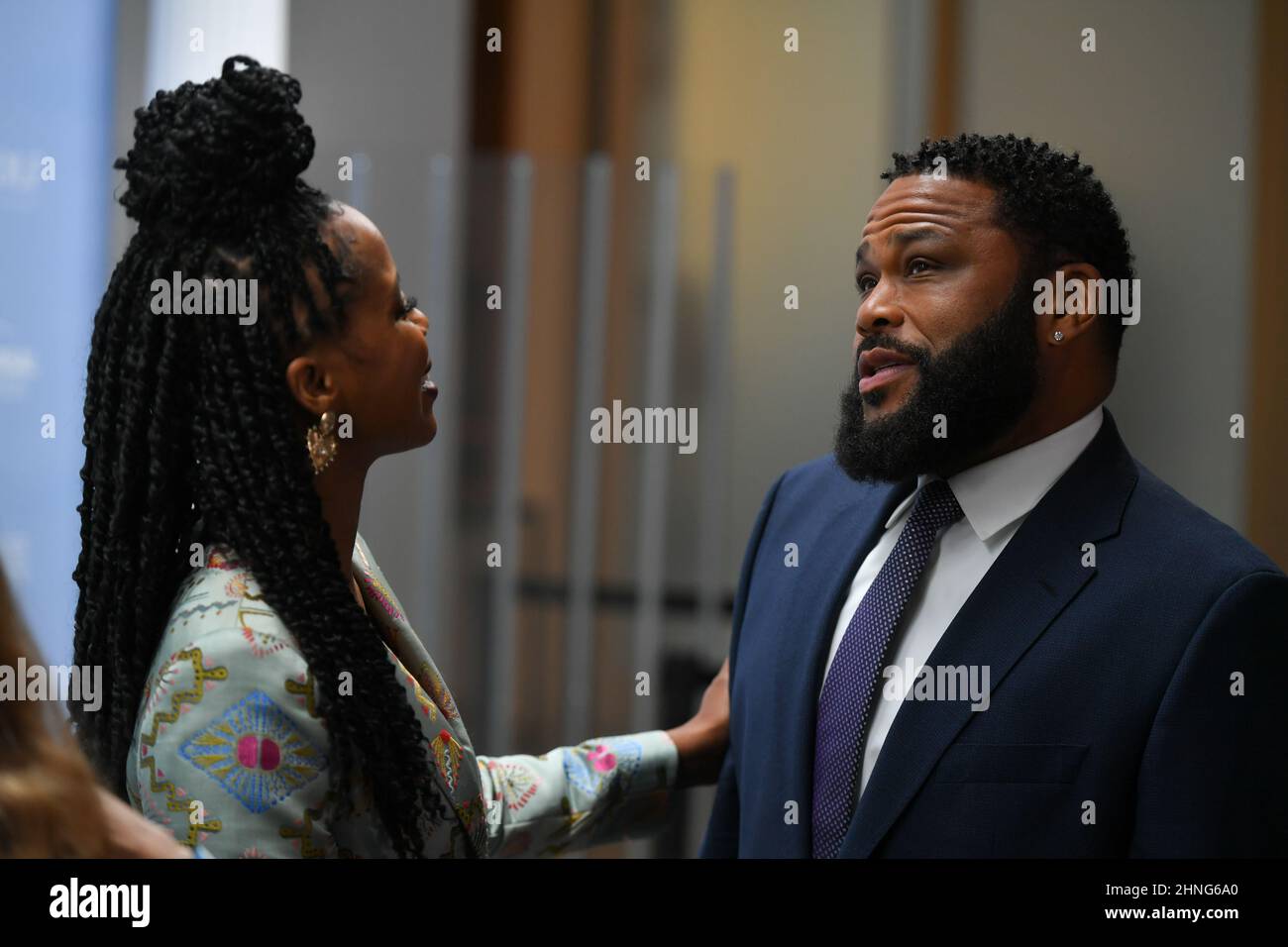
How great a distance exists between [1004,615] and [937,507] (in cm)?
18

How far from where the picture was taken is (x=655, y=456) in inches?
119

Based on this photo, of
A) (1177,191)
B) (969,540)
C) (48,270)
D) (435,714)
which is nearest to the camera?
(435,714)

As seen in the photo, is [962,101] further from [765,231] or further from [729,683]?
[729,683]

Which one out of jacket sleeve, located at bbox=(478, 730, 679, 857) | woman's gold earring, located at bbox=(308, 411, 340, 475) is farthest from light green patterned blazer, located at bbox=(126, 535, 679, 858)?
jacket sleeve, located at bbox=(478, 730, 679, 857)

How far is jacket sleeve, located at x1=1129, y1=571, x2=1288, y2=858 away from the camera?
132 cm

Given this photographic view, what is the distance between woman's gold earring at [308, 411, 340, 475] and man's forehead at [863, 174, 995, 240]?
0.72 m

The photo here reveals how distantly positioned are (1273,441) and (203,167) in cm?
217

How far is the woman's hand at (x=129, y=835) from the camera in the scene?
100 cm

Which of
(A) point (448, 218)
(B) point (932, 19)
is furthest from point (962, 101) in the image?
(A) point (448, 218)

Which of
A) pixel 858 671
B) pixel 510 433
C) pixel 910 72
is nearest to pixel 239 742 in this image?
pixel 858 671

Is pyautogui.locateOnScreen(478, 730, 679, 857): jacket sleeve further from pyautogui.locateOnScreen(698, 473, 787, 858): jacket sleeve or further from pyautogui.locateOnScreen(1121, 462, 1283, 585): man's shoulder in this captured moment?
pyautogui.locateOnScreen(1121, 462, 1283, 585): man's shoulder

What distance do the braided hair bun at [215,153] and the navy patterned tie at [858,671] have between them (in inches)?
32.7

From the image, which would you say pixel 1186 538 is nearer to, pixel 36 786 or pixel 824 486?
pixel 824 486
